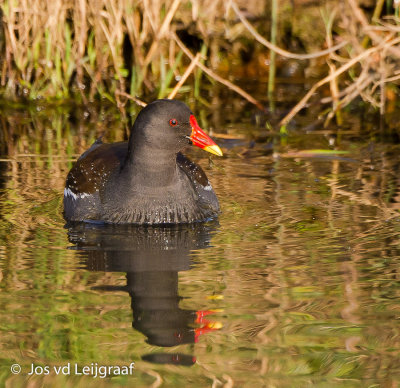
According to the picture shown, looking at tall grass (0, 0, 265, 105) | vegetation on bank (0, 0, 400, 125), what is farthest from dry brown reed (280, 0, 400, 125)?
tall grass (0, 0, 265, 105)

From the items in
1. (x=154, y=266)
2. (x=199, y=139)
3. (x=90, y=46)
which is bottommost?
(x=154, y=266)

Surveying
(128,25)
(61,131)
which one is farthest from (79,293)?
(128,25)

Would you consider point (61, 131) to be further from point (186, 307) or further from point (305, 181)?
point (186, 307)

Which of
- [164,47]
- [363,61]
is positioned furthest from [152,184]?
[164,47]

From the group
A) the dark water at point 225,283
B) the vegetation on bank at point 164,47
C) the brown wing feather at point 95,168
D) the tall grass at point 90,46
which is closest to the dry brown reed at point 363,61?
the vegetation on bank at point 164,47

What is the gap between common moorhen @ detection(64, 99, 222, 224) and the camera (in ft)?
21.5

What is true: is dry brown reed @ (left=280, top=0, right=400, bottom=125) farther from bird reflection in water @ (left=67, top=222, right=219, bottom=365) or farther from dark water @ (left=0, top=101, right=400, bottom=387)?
bird reflection in water @ (left=67, top=222, right=219, bottom=365)

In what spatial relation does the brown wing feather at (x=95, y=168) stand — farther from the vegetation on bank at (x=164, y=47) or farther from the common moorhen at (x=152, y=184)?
the vegetation on bank at (x=164, y=47)

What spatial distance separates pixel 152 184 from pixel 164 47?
4.82 m

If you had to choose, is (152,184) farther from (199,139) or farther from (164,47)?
(164,47)

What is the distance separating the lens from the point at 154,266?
18.6 feet

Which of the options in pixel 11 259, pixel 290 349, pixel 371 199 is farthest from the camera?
pixel 371 199

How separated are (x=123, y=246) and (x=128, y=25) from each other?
435cm

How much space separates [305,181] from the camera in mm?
7602
